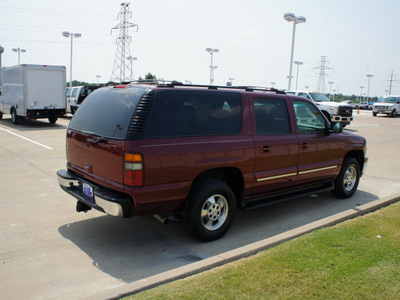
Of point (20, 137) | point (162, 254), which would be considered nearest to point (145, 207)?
point (162, 254)

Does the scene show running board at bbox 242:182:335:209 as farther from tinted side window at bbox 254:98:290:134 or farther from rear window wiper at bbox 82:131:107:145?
rear window wiper at bbox 82:131:107:145

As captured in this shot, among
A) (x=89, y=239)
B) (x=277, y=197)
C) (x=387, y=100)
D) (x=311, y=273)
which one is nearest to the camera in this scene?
(x=311, y=273)

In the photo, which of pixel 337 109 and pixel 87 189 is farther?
pixel 337 109

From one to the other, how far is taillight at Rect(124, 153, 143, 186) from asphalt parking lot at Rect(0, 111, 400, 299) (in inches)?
36.5

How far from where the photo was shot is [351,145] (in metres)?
6.54

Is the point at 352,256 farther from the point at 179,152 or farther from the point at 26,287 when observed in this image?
the point at 26,287

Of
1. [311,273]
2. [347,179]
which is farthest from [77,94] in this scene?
[311,273]

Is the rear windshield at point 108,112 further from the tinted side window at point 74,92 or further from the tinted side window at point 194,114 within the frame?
the tinted side window at point 74,92

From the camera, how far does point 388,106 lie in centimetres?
3459

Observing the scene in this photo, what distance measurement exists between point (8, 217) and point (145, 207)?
254 cm

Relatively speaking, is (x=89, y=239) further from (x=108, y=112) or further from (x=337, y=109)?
(x=337, y=109)

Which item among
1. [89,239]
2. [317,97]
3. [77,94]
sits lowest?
[89,239]

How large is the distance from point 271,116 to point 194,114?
54.0 inches

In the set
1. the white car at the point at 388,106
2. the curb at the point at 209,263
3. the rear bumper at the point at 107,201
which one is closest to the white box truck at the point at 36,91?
the rear bumper at the point at 107,201
